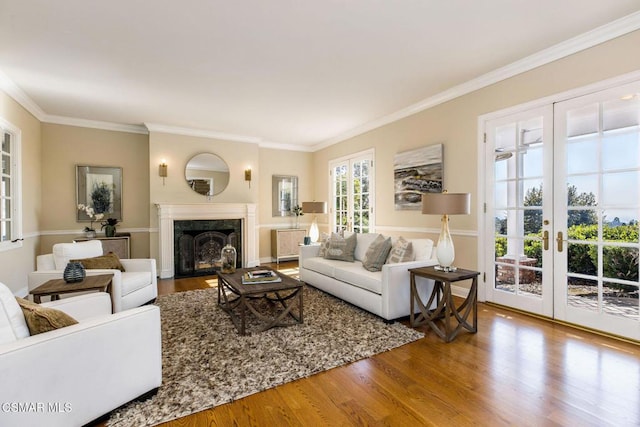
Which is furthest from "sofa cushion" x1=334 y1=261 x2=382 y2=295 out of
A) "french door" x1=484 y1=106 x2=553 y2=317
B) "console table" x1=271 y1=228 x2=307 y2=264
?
"console table" x1=271 y1=228 x2=307 y2=264

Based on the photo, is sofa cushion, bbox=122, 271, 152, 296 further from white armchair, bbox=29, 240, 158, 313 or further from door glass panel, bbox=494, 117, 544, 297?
door glass panel, bbox=494, 117, 544, 297

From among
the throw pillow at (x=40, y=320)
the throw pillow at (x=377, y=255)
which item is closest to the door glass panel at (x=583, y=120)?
the throw pillow at (x=377, y=255)

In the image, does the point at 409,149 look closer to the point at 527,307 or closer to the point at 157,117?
the point at 527,307

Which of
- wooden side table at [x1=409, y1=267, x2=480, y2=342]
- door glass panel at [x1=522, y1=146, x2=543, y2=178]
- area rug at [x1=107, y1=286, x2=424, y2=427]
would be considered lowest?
area rug at [x1=107, y1=286, x2=424, y2=427]

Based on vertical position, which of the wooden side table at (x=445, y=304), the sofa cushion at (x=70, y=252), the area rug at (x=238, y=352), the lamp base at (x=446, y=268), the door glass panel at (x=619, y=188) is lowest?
the area rug at (x=238, y=352)

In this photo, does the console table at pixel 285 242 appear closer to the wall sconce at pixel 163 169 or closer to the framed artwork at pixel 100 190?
the wall sconce at pixel 163 169

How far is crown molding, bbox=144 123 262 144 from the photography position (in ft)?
19.0

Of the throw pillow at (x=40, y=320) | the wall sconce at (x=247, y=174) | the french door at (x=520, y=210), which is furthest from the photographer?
the wall sconce at (x=247, y=174)

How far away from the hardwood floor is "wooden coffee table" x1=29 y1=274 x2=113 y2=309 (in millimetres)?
1612

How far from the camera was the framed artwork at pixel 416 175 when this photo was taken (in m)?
4.50

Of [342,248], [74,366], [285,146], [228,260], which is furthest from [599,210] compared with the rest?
[285,146]

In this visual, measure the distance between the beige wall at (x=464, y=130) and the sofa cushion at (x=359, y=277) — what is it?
4.51 feet

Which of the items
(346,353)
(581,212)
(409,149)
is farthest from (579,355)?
(409,149)

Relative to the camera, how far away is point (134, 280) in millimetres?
3516
